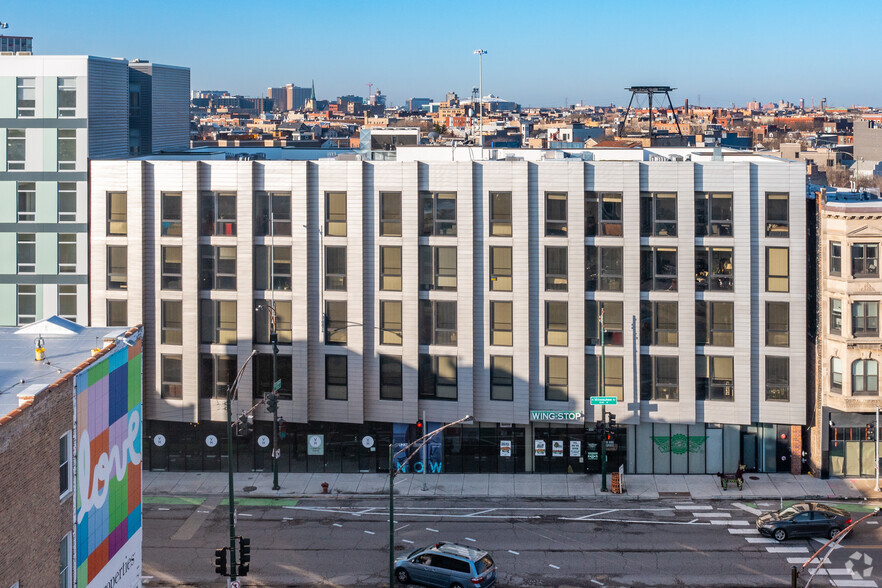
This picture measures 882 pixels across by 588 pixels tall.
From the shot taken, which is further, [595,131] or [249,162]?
[595,131]

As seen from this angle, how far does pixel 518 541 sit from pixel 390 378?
13.3 metres

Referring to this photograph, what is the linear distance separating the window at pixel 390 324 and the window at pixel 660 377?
1243 cm

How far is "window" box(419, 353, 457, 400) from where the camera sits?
58.2 m

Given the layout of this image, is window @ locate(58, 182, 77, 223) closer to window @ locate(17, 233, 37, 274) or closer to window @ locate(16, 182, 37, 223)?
window @ locate(16, 182, 37, 223)

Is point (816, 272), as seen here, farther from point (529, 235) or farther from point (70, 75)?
point (70, 75)

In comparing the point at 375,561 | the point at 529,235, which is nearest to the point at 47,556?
the point at 375,561

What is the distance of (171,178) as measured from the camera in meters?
59.0

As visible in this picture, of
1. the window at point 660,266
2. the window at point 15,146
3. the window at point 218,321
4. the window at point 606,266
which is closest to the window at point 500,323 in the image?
the window at point 606,266

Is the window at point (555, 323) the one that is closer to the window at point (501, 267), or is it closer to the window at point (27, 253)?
the window at point (501, 267)

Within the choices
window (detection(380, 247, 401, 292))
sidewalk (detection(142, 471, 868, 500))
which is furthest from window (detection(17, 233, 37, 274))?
window (detection(380, 247, 401, 292))

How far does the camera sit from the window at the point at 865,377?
55.5 m

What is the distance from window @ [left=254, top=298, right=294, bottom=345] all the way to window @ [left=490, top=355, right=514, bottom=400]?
10.6 m

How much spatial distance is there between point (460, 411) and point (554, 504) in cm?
714

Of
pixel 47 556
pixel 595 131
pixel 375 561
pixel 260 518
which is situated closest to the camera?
pixel 47 556
